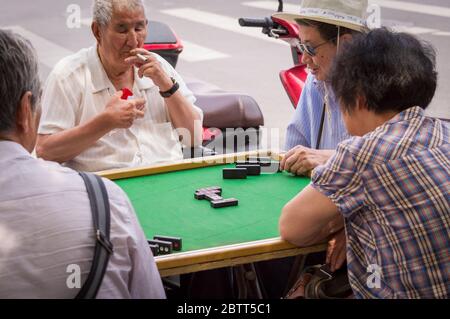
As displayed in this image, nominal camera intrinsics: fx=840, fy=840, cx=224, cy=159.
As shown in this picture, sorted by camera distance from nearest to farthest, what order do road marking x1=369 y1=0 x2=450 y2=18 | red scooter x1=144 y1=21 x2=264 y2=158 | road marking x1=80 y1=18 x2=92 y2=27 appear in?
red scooter x1=144 y1=21 x2=264 y2=158 → road marking x1=80 y1=18 x2=92 y2=27 → road marking x1=369 y1=0 x2=450 y2=18

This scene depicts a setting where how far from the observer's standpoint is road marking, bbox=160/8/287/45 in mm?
10938

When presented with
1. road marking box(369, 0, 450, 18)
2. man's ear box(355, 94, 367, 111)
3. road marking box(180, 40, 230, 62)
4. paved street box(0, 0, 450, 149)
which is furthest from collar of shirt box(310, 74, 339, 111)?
road marking box(369, 0, 450, 18)

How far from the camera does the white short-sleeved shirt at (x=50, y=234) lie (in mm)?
2088

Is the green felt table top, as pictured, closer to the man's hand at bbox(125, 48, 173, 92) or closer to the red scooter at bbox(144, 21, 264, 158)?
the man's hand at bbox(125, 48, 173, 92)

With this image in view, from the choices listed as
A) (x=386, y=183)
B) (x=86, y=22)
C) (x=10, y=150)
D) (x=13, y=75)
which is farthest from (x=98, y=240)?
(x=86, y=22)

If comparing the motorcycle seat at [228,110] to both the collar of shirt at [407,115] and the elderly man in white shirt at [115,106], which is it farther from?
the collar of shirt at [407,115]

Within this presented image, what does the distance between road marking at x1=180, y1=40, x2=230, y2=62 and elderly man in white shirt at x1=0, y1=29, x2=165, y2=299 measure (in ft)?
24.1

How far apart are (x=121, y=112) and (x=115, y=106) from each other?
0.13 ft

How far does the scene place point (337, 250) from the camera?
2791mm

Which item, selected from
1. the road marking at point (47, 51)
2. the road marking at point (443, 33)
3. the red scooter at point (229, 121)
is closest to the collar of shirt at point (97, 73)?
the red scooter at point (229, 121)

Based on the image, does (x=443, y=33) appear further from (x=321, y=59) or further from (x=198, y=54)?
(x=321, y=59)

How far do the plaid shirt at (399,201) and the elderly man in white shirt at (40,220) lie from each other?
0.69 metres
